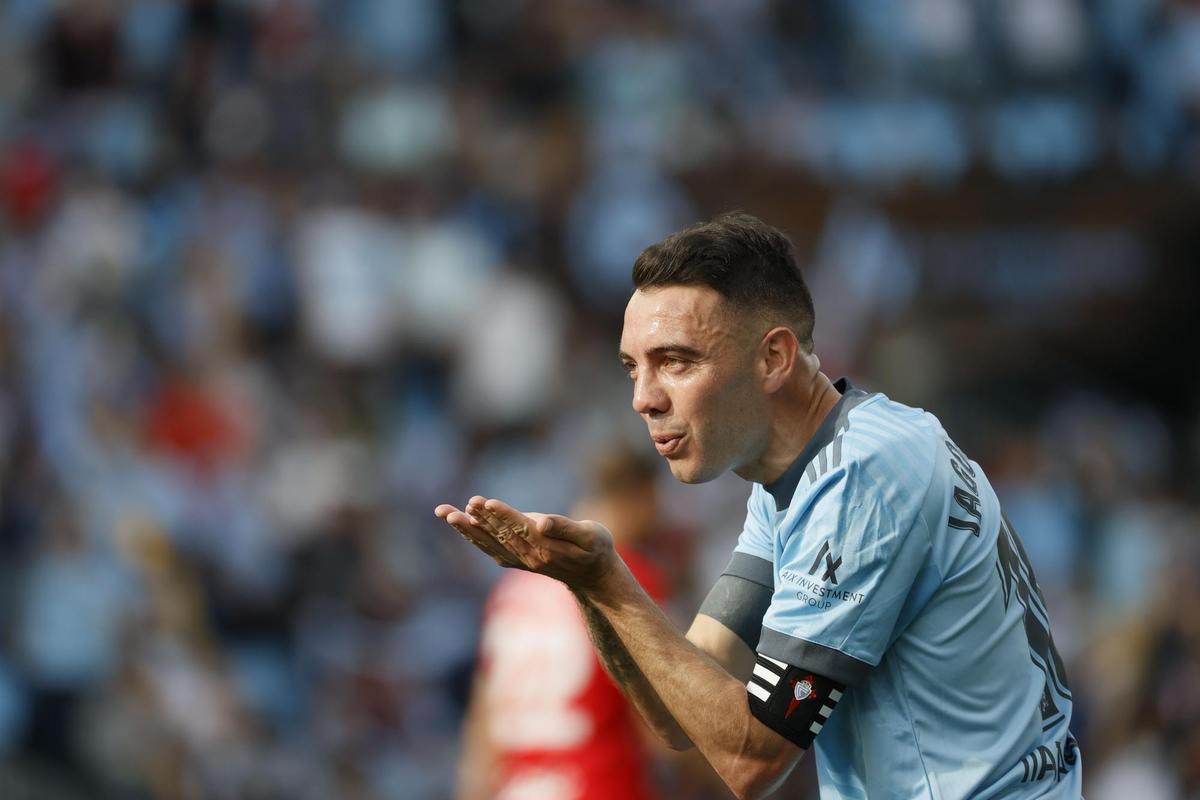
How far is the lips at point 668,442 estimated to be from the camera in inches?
128

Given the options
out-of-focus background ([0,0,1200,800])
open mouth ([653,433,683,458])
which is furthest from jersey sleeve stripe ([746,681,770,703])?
out-of-focus background ([0,0,1200,800])

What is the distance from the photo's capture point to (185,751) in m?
8.70

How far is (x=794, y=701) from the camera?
3010 millimetres

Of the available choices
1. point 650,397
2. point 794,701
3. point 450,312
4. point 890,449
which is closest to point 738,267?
point 650,397

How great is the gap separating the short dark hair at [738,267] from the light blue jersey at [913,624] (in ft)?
0.98

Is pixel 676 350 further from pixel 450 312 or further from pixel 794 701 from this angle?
pixel 450 312

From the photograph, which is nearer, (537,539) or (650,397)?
(537,539)

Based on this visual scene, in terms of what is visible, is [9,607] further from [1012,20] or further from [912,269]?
[1012,20]

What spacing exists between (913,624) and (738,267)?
79cm

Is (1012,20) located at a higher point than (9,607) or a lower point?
higher

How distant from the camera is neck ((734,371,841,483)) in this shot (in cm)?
335

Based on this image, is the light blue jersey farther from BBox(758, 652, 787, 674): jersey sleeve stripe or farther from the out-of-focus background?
the out-of-focus background

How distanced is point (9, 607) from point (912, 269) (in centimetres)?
669

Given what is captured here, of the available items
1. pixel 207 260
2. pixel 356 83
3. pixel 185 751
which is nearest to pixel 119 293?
pixel 207 260
